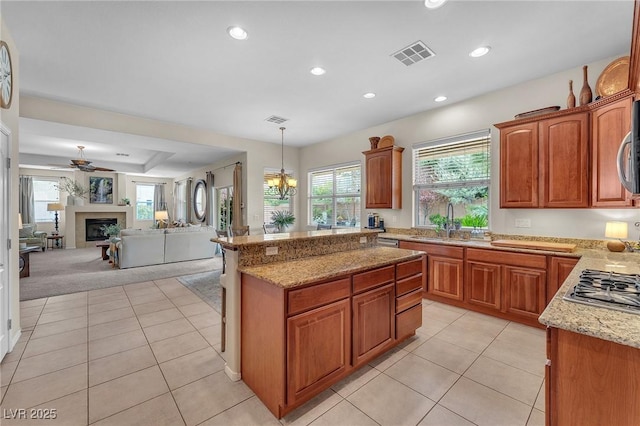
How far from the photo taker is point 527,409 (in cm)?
187

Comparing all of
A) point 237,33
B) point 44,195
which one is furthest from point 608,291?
point 44,195

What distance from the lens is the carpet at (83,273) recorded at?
4591 millimetres

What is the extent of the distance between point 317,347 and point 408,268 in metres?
1.29

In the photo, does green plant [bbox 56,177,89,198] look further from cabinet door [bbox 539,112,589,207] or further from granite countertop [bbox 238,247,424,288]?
cabinet door [bbox 539,112,589,207]

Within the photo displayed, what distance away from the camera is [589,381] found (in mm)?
1079

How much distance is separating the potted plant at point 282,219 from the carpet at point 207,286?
1791 millimetres

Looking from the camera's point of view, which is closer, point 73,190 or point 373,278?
point 373,278

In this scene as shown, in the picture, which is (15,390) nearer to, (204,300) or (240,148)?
(204,300)

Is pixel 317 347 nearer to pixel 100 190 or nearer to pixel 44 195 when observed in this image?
pixel 100 190

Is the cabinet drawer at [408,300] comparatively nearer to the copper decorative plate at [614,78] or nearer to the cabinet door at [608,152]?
the cabinet door at [608,152]

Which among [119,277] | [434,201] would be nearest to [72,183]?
[119,277]

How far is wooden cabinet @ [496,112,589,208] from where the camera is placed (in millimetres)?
2943

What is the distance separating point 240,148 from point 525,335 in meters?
6.07

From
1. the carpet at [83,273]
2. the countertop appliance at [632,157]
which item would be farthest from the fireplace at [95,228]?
the countertop appliance at [632,157]
